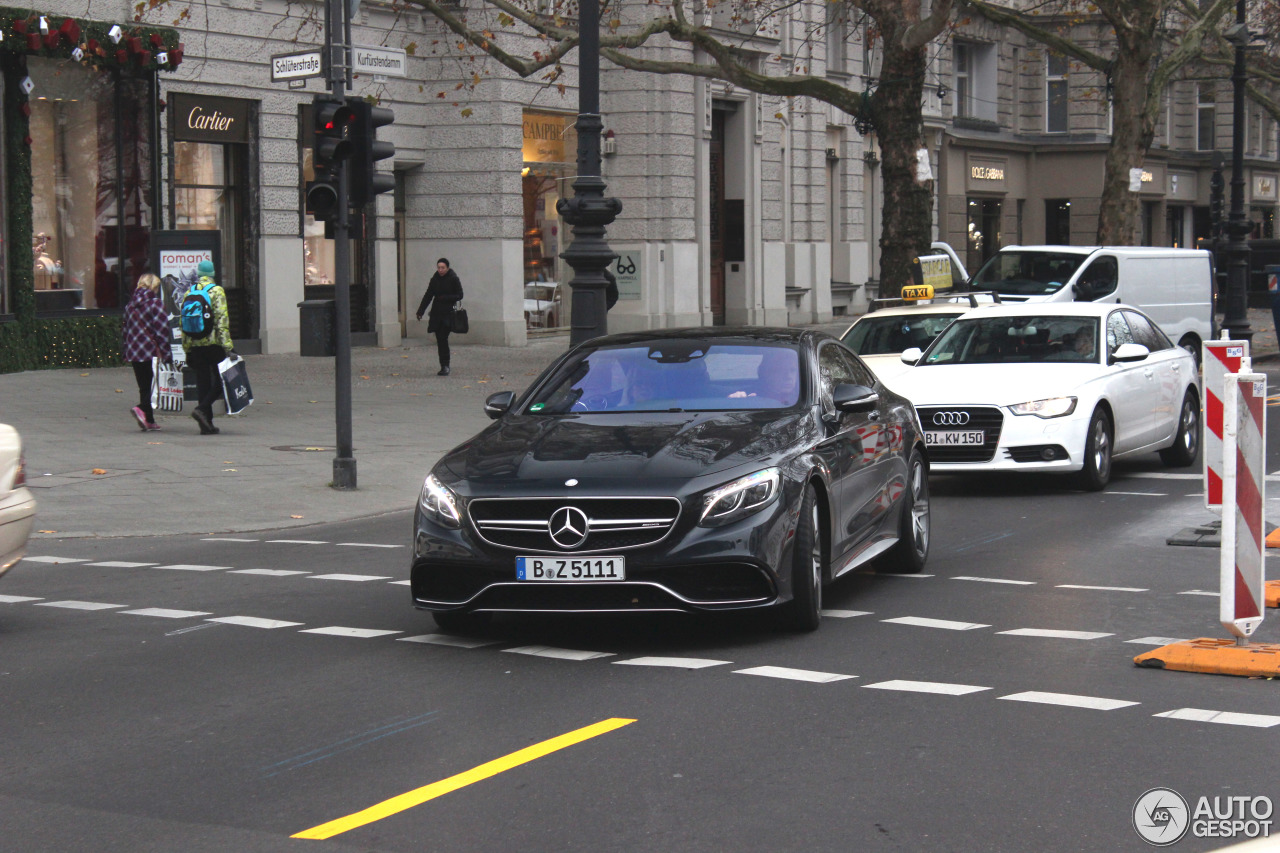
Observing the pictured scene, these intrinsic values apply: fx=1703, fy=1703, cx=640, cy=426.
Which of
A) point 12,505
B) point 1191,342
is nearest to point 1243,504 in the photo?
point 12,505

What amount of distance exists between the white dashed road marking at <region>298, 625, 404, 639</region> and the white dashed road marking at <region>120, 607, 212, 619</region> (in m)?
0.84

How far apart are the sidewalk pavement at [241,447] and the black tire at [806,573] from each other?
5.72 metres

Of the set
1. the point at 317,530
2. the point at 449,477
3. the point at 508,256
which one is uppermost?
the point at 508,256

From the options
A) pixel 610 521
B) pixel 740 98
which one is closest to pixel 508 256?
pixel 740 98

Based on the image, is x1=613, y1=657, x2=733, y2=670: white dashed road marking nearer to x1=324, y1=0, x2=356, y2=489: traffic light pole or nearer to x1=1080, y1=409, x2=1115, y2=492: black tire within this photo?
x1=1080, y1=409, x2=1115, y2=492: black tire

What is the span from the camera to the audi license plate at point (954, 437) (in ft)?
43.1

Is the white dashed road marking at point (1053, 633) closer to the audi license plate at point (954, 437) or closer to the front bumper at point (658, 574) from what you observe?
the front bumper at point (658, 574)

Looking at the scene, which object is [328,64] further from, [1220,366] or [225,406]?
[1220,366]

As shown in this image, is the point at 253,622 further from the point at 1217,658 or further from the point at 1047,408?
the point at 1047,408

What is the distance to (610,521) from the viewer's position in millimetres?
7312

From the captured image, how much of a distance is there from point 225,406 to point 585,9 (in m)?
6.82

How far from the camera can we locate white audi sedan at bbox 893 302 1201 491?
43.0 feet

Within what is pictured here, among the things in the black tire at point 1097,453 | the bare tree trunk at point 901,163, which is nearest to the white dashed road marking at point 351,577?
the black tire at point 1097,453

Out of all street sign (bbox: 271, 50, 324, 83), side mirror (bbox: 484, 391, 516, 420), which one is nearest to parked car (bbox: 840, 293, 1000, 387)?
street sign (bbox: 271, 50, 324, 83)
